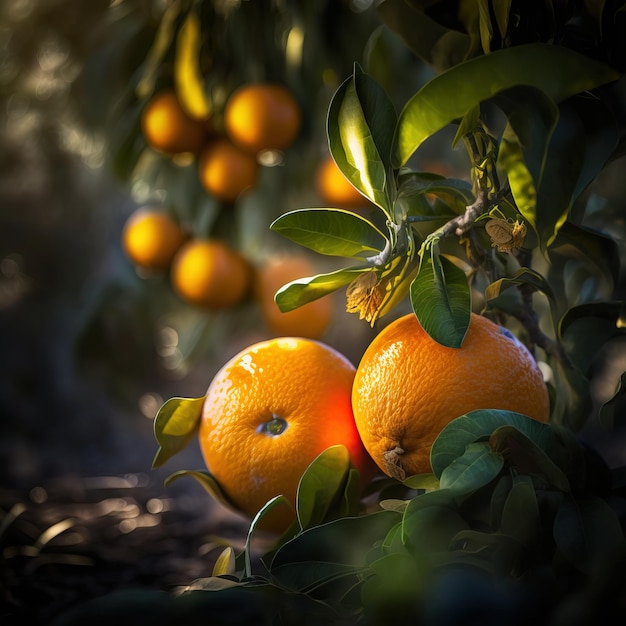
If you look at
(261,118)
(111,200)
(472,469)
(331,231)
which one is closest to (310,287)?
(331,231)

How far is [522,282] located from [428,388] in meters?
0.09

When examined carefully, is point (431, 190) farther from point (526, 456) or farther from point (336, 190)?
point (336, 190)

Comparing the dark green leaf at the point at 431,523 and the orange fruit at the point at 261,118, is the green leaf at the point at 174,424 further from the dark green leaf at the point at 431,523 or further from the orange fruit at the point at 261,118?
the orange fruit at the point at 261,118

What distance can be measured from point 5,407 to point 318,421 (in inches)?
40.9

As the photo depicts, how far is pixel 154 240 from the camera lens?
3.12ft

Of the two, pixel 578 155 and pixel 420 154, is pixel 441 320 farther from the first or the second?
pixel 420 154

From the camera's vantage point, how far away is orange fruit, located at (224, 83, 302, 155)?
0.83 meters

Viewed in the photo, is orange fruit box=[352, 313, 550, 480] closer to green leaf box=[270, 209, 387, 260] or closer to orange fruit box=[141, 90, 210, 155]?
green leaf box=[270, 209, 387, 260]

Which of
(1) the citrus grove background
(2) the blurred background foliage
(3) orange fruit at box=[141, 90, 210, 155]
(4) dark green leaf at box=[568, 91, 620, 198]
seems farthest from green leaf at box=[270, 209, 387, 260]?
(3) orange fruit at box=[141, 90, 210, 155]

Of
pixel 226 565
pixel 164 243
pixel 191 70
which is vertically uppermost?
pixel 191 70

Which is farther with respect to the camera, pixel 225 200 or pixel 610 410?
pixel 225 200

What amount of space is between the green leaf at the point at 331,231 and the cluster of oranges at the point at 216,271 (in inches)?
19.0

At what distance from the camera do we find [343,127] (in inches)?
15.9

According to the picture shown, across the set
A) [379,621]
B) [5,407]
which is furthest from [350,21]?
[5,407]
